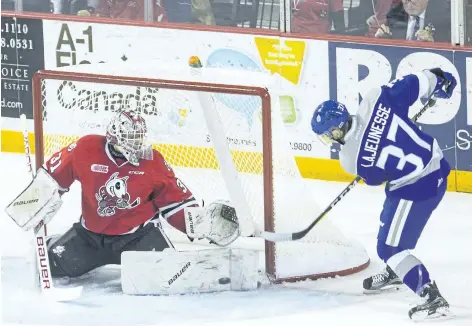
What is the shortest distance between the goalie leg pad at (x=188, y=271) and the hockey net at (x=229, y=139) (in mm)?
144

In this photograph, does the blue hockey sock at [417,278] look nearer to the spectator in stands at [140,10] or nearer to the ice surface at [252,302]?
the ice surface at [252,302]

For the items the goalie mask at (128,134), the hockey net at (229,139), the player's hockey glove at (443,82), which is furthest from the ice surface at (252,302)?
the player's hockey glove at (443,82)

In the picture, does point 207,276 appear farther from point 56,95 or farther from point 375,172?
point 56,95

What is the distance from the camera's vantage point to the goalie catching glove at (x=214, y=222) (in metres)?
6.79

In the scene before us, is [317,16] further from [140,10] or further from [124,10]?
[124,10]

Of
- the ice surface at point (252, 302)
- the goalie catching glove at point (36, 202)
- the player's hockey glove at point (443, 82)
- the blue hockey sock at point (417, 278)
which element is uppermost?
the player's hockey glove at point (443, 82)

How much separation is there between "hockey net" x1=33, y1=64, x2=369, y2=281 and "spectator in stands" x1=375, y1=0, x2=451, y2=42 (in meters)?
1.32

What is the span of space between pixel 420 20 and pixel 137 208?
7.29 feet

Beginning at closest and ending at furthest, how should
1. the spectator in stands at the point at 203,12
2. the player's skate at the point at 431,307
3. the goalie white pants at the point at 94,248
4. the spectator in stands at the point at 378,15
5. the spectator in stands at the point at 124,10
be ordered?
1. the player's skate at the point at 431,307
2. the goalie white pants at the point at 94,248
3. the spectator in stands at the point at 378,15
4. the spectator in stands at the point at 203,12
5. the spectator in stands at the point at 124,10

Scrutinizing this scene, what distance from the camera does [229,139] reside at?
23.6ft

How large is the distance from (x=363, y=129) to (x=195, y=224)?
0.93 m

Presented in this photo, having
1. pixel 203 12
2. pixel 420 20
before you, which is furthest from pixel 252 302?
pixel 203 12

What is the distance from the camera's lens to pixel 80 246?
274 inches

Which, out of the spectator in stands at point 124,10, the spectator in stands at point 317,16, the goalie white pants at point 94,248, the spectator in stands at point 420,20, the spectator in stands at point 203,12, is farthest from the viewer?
the spectator in stands at point 124,10
